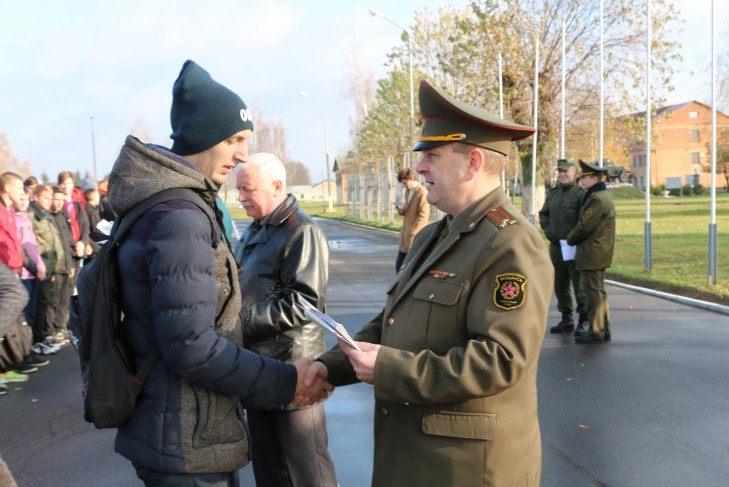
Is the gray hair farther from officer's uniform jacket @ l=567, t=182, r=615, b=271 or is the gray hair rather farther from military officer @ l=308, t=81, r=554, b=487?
officer's uniform jacket @ l=567, t=182, r=615, b=271

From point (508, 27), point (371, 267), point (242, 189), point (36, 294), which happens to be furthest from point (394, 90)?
point (242, 189)

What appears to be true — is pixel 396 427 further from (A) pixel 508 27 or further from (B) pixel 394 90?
(B) pixel 394 90

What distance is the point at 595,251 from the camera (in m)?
8.28

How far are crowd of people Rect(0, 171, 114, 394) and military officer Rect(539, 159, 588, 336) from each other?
5.45 m

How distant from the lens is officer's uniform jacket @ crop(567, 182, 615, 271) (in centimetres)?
827

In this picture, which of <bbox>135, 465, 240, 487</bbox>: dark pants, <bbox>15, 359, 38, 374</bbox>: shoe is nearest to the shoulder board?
<bbox>135, 465, 240, 487</bbox>: dark pants

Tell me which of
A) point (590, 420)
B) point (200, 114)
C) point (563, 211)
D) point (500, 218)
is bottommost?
point (590, 420)

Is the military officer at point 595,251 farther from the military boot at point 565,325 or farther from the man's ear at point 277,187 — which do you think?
the man's ear at point 277,187

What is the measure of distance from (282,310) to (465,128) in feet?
4.91

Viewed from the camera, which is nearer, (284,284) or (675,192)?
(284,284)

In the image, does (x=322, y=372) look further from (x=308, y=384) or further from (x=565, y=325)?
(x=565, y=325)

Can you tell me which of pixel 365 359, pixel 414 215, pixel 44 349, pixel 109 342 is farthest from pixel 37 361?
pixel 365 359

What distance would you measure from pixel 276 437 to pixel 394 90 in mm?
31590

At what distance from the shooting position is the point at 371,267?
54.8ft
